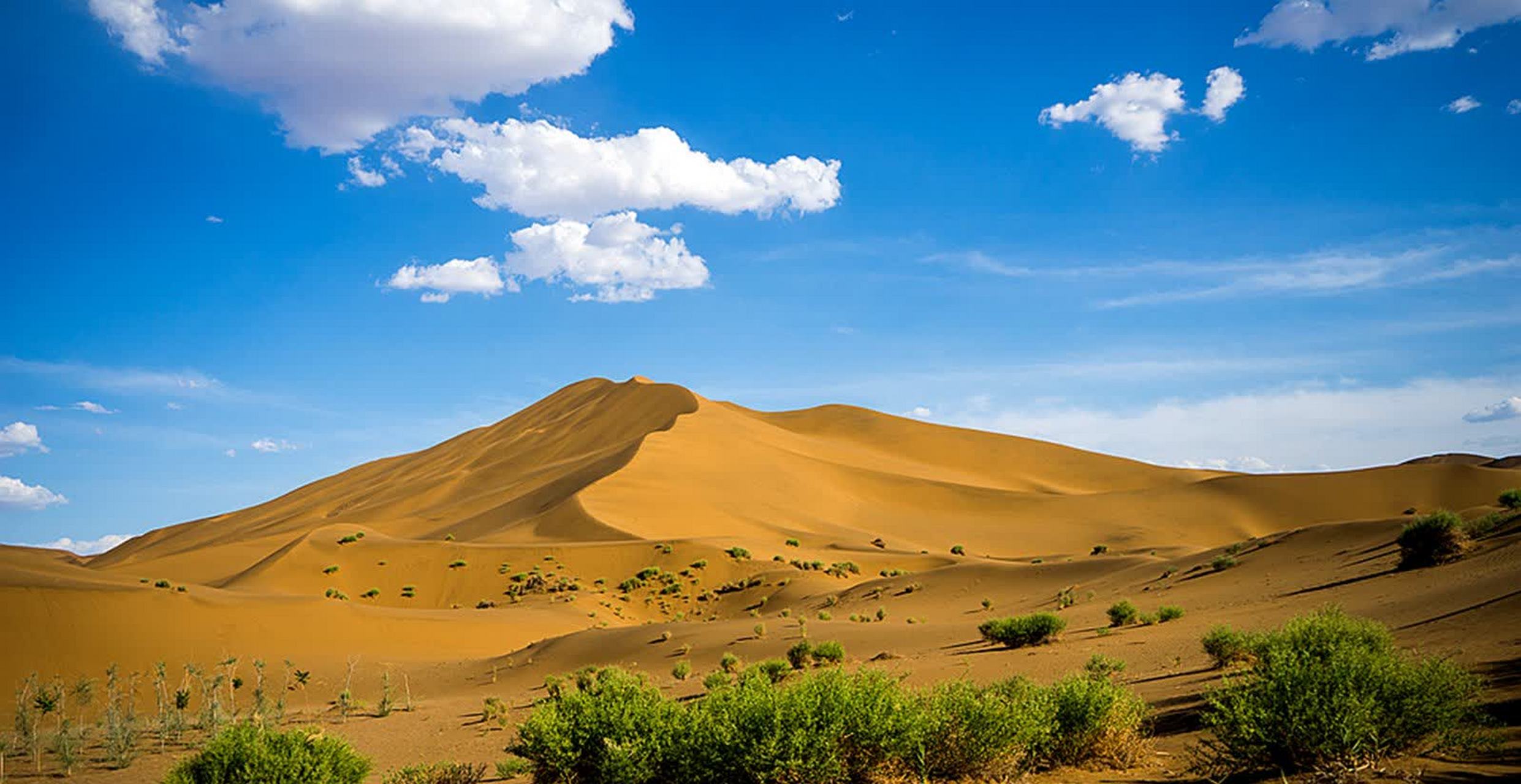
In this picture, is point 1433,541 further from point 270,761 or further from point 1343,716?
point 270,761

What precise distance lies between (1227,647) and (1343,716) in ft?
19.9

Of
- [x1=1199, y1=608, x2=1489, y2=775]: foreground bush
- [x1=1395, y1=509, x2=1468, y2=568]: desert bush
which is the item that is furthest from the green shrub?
[x1=1395, y1=509, x2=1468, y2=568]: desert bush

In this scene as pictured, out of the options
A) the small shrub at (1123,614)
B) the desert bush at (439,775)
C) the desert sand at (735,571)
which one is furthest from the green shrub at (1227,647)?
the desert bush at (439,775)

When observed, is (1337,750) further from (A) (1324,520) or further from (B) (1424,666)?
(A) (1324,520)

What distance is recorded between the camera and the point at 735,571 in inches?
1578

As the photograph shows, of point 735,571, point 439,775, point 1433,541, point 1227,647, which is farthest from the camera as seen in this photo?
point 735,571

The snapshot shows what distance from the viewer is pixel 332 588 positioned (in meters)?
40.8

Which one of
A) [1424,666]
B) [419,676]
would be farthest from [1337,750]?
[419,676]

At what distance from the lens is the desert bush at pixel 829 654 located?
728 inches

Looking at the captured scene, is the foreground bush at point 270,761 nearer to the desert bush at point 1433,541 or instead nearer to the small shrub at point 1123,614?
the small shrub at point 1123,614

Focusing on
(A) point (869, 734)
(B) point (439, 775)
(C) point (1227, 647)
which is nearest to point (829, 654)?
(C) point (1227, 647)

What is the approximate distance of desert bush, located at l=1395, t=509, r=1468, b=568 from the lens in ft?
57.0

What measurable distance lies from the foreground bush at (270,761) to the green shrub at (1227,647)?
34.9 feet

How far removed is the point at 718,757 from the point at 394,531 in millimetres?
58099
